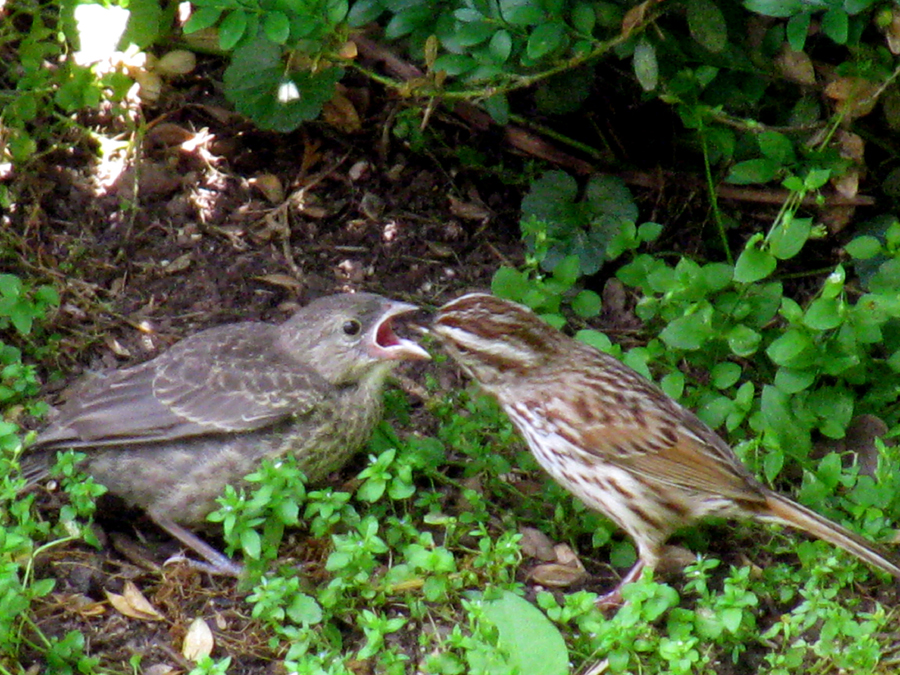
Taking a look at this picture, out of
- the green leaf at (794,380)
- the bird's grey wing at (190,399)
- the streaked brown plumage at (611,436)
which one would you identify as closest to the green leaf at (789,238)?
the green leaf at (794,380)

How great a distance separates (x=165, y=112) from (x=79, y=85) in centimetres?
75

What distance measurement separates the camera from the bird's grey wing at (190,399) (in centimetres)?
606

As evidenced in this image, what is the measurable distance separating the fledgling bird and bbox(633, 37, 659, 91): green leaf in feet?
5.20

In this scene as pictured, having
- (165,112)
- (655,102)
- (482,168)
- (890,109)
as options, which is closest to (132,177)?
(165,112)

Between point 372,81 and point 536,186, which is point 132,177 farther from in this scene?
point 536,186

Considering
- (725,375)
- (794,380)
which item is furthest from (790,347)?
(725,375)

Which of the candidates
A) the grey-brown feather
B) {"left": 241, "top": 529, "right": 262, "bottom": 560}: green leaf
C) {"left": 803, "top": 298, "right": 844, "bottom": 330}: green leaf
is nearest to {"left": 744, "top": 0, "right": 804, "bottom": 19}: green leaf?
{"left": 803, "top": 298, "right": 844, "bottom": 330}: green leaf

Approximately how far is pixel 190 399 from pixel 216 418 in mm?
162

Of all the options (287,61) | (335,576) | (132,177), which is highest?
(287,61)

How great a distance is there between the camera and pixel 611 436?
600 centimetres

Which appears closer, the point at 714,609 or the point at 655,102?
the point at 714,609

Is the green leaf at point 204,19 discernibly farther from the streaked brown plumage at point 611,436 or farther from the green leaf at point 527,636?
the green leaf at point 527,636

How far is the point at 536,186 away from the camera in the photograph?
7.61 meters

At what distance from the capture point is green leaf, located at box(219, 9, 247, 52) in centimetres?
630
